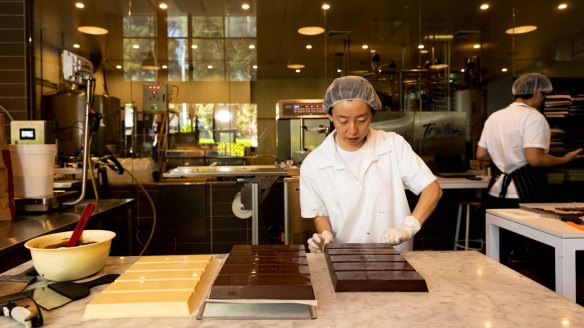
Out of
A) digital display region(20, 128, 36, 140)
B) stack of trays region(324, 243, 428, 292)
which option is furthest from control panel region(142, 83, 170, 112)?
stack of trays region(324, 243, 428, 292)

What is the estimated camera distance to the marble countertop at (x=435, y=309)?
2.80 ft

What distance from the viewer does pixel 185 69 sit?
17.2 feet

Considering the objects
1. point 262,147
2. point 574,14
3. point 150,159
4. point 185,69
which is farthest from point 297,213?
point 574,14

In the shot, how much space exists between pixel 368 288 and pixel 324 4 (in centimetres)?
463

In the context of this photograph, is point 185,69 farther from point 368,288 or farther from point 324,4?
point 368,288

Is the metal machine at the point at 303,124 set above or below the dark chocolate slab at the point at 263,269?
above

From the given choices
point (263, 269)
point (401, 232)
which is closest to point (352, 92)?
point (401, 232)

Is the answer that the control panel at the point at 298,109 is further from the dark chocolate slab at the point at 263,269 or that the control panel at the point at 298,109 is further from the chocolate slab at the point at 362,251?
the dark chocolate slab at the point at 263,269

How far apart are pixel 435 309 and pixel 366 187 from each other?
102cm

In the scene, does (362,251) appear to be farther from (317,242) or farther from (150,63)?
(150,63)

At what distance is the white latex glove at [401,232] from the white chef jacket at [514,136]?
1755mm

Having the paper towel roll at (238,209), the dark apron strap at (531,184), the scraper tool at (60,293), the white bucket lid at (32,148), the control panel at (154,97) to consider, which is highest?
the control panel at (154,97)

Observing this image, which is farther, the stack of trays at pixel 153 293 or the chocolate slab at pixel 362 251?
the chocolate slab at pixel 362 251

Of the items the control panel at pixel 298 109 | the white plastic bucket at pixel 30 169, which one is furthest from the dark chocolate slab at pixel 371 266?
the control panel at pixel 298 109
